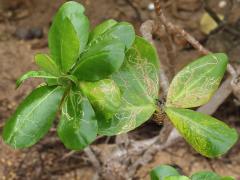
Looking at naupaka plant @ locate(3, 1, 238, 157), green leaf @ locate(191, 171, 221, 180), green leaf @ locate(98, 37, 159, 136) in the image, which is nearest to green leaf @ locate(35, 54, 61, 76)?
naupaka plant @ locate(3, 1, 238, 157)

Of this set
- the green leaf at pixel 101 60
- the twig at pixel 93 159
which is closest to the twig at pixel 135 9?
the twig at pixel 93 159

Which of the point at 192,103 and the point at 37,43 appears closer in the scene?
the point at 192,103

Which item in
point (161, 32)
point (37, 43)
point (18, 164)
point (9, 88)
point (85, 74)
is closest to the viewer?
point (85, 74)

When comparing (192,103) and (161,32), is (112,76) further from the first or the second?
(161,32)

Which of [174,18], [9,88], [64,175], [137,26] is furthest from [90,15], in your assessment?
[64,175]

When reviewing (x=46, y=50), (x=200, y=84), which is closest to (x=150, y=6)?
(x=46, y=50)

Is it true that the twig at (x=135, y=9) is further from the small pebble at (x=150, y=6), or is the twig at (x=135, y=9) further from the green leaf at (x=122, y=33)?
the green leaf at (x=122, y=33)
